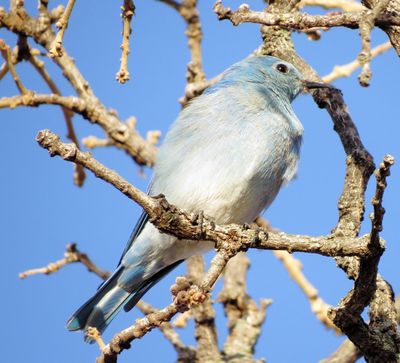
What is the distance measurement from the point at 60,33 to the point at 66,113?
101 inches

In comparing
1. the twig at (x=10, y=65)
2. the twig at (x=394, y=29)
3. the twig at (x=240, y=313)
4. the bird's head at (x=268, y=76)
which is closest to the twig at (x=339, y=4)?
the bird's head at (x=268, y=76)

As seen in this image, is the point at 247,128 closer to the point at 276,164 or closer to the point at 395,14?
the point at 276,164

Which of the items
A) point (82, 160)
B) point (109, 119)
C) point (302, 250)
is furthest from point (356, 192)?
point (109, 119)

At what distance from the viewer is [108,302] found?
5863 mm

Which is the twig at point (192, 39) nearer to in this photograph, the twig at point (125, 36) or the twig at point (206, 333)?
the twig at point (206, 333)

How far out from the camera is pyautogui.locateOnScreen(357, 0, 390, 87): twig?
2930 mm

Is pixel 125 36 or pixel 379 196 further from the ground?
pixel 125 36

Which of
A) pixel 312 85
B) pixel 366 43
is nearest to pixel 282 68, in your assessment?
pixel 312 85

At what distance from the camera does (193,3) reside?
6703 mm

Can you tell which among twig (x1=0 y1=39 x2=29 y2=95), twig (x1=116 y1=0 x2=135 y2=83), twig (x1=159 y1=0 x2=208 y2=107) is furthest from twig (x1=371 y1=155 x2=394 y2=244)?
twig (x1=159 y1=0 x2=208 y2=107)

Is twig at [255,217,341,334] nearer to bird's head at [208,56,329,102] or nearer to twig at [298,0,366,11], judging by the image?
bird's head at [208,56,329,102]

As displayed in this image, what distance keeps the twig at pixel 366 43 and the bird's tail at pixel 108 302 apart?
311cm

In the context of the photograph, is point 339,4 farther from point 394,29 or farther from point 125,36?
point 125,36

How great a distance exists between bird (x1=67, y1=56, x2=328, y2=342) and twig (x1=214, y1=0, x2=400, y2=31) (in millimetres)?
1437
